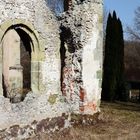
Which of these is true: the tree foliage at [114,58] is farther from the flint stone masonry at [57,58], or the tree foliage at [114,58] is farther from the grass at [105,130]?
the flint stone masonry at [57,58]

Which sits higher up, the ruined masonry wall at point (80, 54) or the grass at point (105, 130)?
the ruined masonry wall at point (80, 54)

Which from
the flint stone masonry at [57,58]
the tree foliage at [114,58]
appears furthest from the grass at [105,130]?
the tree foliage at [114,58]

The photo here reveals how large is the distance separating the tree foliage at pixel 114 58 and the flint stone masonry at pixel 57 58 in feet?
28.0

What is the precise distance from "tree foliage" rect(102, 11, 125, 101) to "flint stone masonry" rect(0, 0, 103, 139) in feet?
28.0

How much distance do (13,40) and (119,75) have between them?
24.6ft

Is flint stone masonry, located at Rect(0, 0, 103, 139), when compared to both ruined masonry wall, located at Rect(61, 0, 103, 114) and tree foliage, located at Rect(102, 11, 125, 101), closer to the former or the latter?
ruined masonry wall, located at Rect(61, 0, 103, 114)

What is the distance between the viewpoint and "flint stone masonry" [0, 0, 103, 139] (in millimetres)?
9359

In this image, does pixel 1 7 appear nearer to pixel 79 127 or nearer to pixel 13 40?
pixel 79 127

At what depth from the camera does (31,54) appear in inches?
391

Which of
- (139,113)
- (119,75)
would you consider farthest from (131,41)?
(139,113)

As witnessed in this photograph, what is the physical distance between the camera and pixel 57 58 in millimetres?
10734

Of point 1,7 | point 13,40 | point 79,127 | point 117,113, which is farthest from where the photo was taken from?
point 13,40

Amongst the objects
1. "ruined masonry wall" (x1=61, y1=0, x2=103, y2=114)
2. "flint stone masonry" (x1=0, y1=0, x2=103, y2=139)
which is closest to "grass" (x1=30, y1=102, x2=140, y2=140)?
"flint stone masonry" (x1=0, y1=0, x2=103, y2=139)

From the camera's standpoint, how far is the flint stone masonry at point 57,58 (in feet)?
30.7
